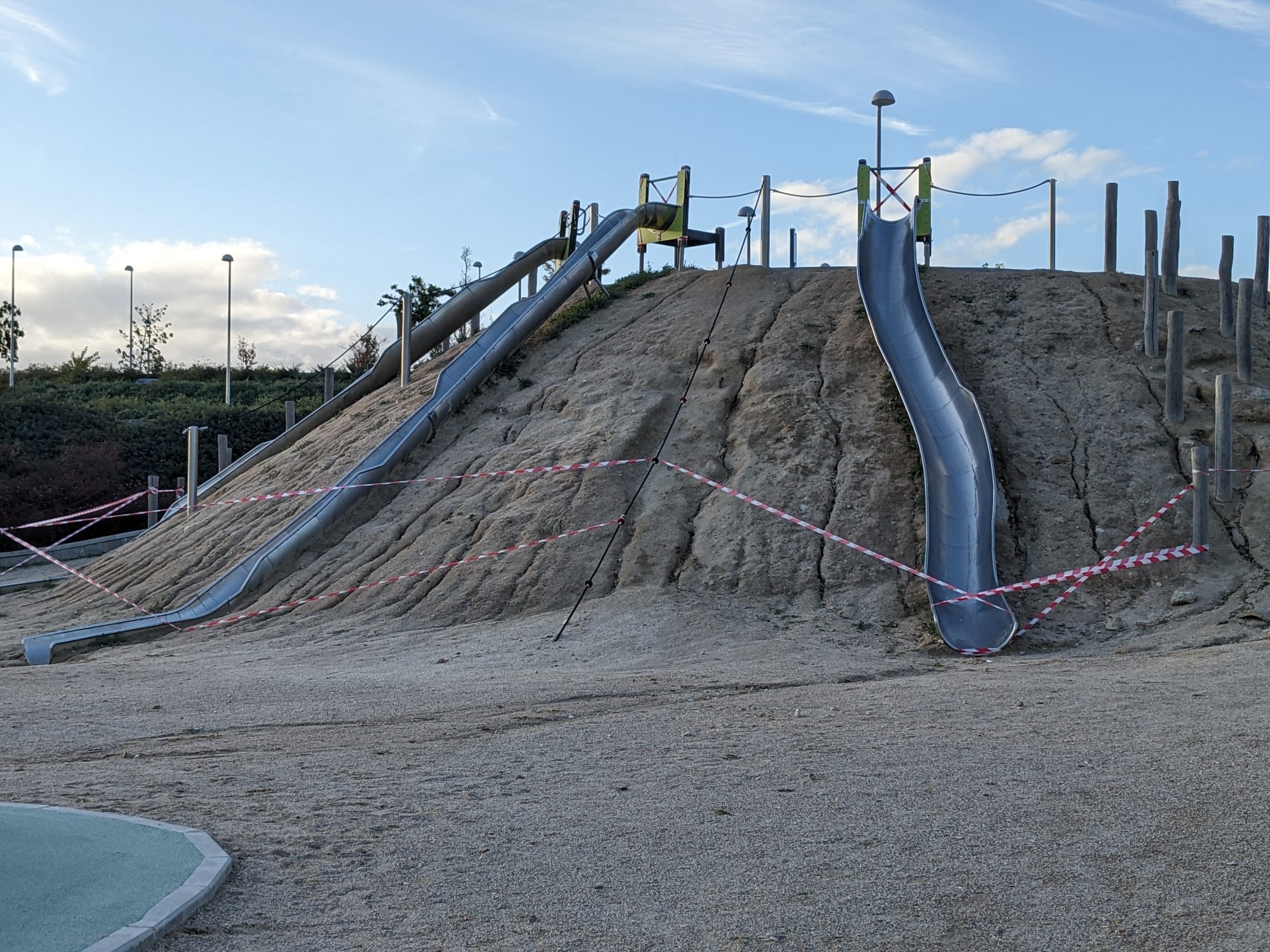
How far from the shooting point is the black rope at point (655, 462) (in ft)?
46.5

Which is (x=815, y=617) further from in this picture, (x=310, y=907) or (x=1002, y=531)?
(x=310, y=907)

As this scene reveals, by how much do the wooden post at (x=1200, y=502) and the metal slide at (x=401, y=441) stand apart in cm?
1092

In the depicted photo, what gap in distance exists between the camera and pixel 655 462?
17.1m

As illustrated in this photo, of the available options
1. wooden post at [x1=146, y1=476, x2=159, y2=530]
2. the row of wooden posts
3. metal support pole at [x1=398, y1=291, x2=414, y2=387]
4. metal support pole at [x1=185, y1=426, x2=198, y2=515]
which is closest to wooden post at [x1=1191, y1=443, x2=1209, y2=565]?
the row of wooden posts

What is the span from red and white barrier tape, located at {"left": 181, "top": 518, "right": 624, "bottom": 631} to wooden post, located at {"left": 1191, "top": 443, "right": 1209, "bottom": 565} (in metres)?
6.82

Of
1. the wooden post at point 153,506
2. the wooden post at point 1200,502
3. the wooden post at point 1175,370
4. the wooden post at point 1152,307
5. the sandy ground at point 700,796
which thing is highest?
the wooden post at point 1152,307

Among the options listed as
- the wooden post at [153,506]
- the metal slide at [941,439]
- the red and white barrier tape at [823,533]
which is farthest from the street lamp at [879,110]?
the wooden post at [153,506]

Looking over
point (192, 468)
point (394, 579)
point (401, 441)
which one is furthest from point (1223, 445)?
point (192, 468)

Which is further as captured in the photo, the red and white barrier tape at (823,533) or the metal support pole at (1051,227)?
the metal support pole at (1051,227)

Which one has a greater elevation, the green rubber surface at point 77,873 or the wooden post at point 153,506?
the wooden post at point 153,506

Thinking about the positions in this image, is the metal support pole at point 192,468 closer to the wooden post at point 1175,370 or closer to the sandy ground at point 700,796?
the sandy ground at point 700,796

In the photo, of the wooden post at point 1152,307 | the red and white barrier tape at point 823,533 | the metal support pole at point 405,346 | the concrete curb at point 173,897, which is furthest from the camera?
the metal support pole at point 405,346

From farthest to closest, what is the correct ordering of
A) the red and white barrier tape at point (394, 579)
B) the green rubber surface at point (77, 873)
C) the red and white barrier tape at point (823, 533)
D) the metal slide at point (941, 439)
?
the red and white barrier tape at point (394, 579), the red and white barrier tape at point (823, 533), the metal slide at point (941, 439), the green rubber surface at point (77, 873)

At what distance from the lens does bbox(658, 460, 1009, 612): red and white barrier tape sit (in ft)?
44.6
